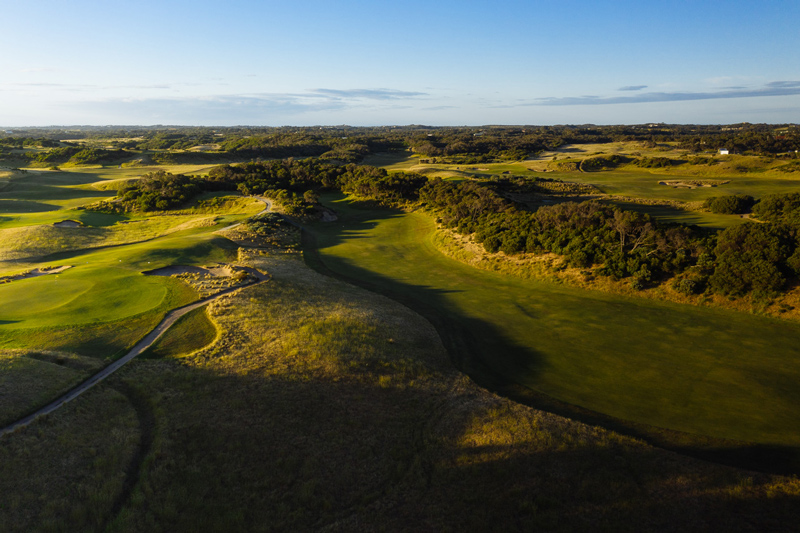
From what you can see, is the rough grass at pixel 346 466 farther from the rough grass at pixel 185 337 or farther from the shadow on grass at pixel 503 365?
the shadow on grass at pixel 503 365

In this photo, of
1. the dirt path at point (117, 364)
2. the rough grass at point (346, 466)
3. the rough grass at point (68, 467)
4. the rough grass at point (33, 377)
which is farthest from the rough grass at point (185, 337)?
the rough grass at point (68, 467)

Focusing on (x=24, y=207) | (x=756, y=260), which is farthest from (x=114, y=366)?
(x=24, y=207)

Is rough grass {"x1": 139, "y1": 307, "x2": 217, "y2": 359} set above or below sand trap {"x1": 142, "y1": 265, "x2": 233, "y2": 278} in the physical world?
below

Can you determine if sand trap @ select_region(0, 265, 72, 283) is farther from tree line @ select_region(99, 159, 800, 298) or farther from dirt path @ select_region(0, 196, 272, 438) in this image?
tree line @ select_region(99, 159, 800, 298)

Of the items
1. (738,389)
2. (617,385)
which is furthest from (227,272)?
(738,389)

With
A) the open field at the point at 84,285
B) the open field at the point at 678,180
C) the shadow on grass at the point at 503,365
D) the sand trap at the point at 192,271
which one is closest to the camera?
the shadow on grass at the point at 503,365

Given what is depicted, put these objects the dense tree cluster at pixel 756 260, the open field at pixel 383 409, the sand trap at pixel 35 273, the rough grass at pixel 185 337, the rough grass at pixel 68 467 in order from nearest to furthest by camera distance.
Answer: the rough grass at pixel 68 467 < the open field at pixel 383 409 < the rough grass at pixel 185 337 < the dense tree cluster at pixel 756 260 < the sand trap at pixel 35 273

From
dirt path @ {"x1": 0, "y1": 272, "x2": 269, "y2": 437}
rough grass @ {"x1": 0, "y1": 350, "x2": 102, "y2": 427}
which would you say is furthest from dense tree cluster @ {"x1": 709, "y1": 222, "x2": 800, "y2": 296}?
rough grass @ {"x1": 0, "y1": 350, "x2": 102, "y2": 427}

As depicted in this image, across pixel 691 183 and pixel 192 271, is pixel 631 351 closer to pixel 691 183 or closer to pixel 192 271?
pixel 192 271
